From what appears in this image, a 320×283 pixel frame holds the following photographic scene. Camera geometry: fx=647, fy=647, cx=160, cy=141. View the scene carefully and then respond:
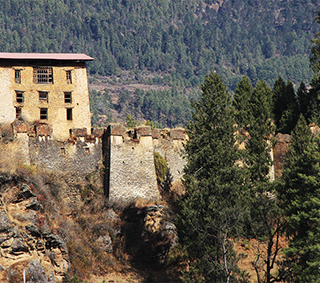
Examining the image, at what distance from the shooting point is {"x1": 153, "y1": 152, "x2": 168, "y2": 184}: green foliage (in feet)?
203

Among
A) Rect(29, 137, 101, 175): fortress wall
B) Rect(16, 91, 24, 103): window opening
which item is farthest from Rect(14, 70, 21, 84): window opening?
Rect(29, 137, 101, 175): fortress wall

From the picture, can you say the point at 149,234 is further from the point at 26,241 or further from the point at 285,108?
the point at 285,108

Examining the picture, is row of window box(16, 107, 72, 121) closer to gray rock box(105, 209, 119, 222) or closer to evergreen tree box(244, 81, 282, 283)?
gray rock box(105, 209, 119, 222)

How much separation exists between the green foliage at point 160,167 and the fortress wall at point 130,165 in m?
0.90

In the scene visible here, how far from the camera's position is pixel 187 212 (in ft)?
171

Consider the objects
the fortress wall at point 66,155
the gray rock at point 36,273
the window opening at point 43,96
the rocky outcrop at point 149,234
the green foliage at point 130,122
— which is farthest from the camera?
the green foliage at point 130,122

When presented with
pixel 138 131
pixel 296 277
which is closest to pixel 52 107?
pixel 138 131

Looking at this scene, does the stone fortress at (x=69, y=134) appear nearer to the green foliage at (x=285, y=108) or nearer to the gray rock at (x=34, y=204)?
the gray rock at (x=34, y=204)

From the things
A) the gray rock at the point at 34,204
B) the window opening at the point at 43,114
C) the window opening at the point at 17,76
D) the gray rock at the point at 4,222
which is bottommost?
the gray rock at the point at 4,222

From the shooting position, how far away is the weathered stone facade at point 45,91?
62.1 metres

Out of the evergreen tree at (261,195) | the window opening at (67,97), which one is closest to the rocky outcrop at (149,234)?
the evergreen tree at (261,195)

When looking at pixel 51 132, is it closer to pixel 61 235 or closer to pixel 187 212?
pixel 61 235

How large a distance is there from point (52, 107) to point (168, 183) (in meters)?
13.5

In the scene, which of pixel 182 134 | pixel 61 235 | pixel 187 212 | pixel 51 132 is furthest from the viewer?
pixel 182 134
